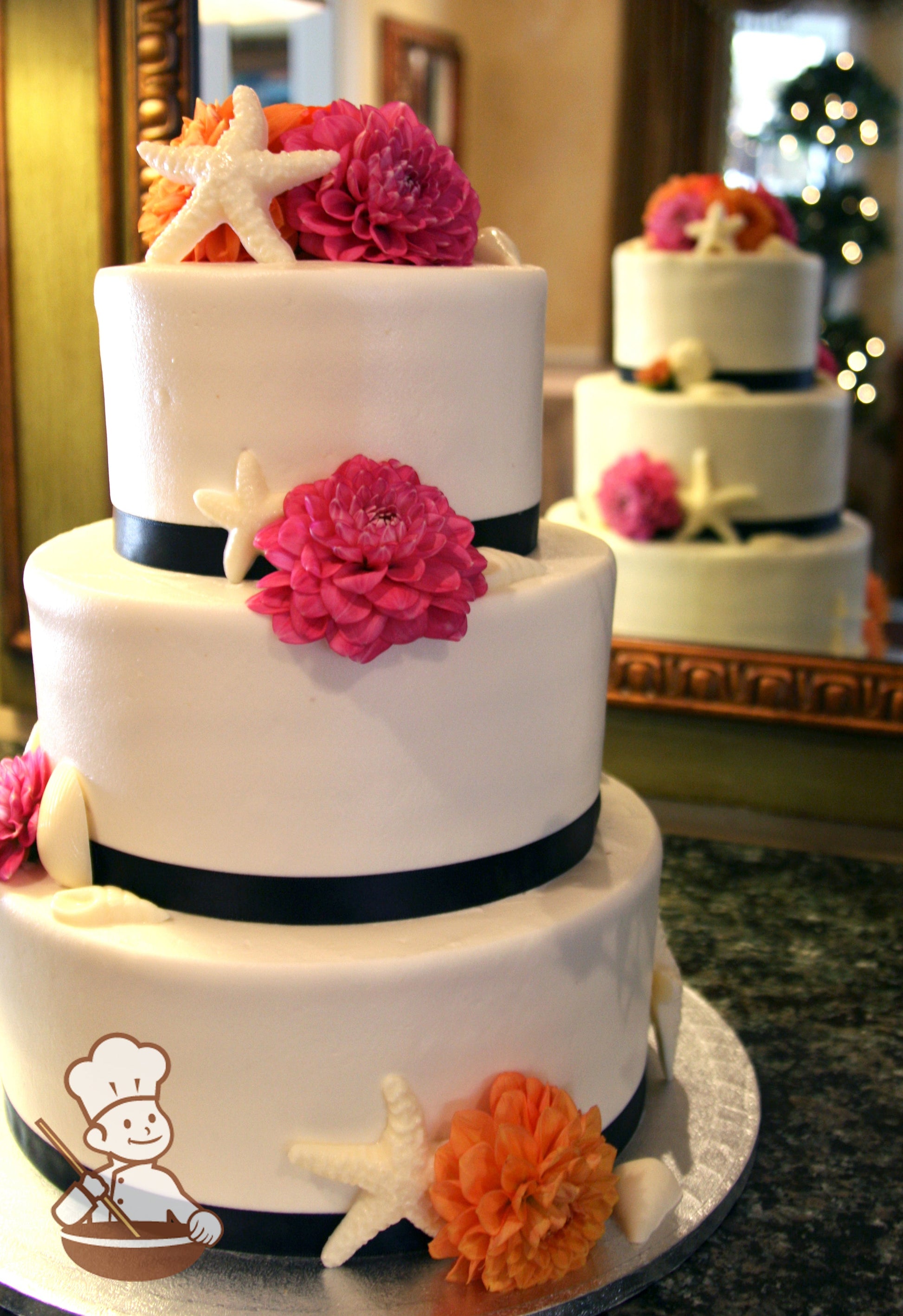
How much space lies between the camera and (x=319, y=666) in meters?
0.96

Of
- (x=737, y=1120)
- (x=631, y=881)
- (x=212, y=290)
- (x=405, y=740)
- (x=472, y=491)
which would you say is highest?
(x=212, y=290)

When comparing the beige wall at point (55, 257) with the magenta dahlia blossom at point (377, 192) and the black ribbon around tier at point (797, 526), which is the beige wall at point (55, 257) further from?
the magenta dahlia blossom at point (377, 192)

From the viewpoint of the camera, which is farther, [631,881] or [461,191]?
[631,881]

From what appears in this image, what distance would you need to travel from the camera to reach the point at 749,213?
1731mm

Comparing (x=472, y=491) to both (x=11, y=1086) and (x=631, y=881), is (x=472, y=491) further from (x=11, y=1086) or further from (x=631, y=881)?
(x=11, y=1086)

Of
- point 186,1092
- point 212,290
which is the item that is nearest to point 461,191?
point 212,290

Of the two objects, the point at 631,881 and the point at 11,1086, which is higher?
the point at 631,881

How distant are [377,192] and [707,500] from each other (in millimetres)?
944

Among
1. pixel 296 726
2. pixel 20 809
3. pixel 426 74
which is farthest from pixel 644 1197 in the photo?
pixel 426 74

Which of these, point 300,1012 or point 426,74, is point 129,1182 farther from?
point 426,74

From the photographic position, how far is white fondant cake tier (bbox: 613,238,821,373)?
5.69ft

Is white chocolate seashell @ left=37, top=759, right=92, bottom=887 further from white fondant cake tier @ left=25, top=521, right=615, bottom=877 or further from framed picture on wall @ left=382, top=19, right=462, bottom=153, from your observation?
framed picture on wall @ left=382, top=19, right=462, bottom=153

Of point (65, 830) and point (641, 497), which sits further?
point (641, 497)

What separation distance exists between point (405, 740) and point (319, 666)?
0.09 metres
